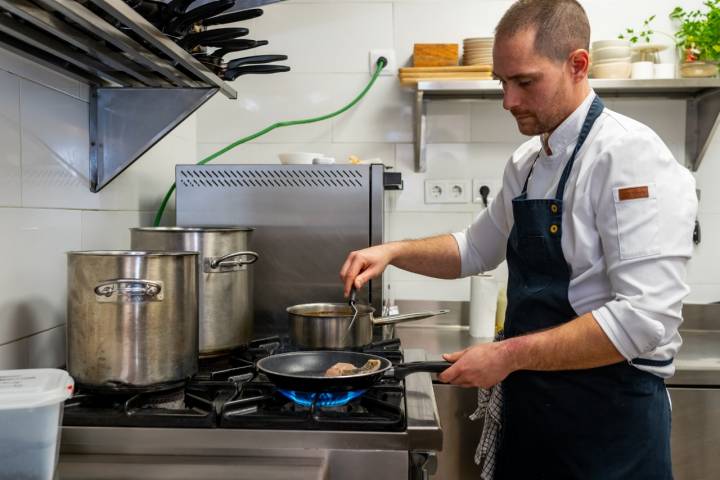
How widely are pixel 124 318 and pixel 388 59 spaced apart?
5.18 feet

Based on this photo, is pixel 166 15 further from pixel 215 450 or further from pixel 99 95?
pixel 215 450

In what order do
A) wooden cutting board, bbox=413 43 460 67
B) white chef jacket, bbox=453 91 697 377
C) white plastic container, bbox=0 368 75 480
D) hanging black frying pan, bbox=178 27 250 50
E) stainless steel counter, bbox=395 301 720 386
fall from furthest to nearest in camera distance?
wooden cutting board, bbox=413 43 460 67 → stainless steel counter, bbox=395 301 720 386 → hanging black frying pan, bbox=178 27 250 50 → white chef jacket, bbox=453 91 697 377 → white plastic container, bbox=0 368 75 480

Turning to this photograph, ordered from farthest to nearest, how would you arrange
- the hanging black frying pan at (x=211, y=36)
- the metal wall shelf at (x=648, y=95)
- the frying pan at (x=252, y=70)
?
the metal wall shelf at (x=648, y=95) → the frying pan at (x=252, y=70) → the hanging black frying pan at (x=211, y=36)

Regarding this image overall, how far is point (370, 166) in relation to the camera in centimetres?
174

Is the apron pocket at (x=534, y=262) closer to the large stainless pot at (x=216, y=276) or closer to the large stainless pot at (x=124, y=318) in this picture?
the large stainless pot at (x=216, y=276)

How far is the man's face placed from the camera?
126 centimetres

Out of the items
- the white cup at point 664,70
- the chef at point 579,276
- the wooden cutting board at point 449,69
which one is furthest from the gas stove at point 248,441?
the white cup at point 664,70

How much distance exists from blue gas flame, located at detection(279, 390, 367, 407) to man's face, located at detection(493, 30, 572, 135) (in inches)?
26.2

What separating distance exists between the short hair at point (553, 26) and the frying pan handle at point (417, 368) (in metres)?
0.63

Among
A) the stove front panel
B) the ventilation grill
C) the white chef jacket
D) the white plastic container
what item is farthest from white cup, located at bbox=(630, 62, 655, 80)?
the white plastic container

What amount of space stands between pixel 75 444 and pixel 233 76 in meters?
0.87

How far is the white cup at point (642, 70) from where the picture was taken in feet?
6.89

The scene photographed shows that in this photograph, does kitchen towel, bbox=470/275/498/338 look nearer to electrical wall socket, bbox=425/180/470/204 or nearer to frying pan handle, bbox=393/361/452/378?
electrical wall socket, bbox=425/180/470/204

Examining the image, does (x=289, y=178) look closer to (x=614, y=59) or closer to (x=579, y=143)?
(x=579, y=143)
